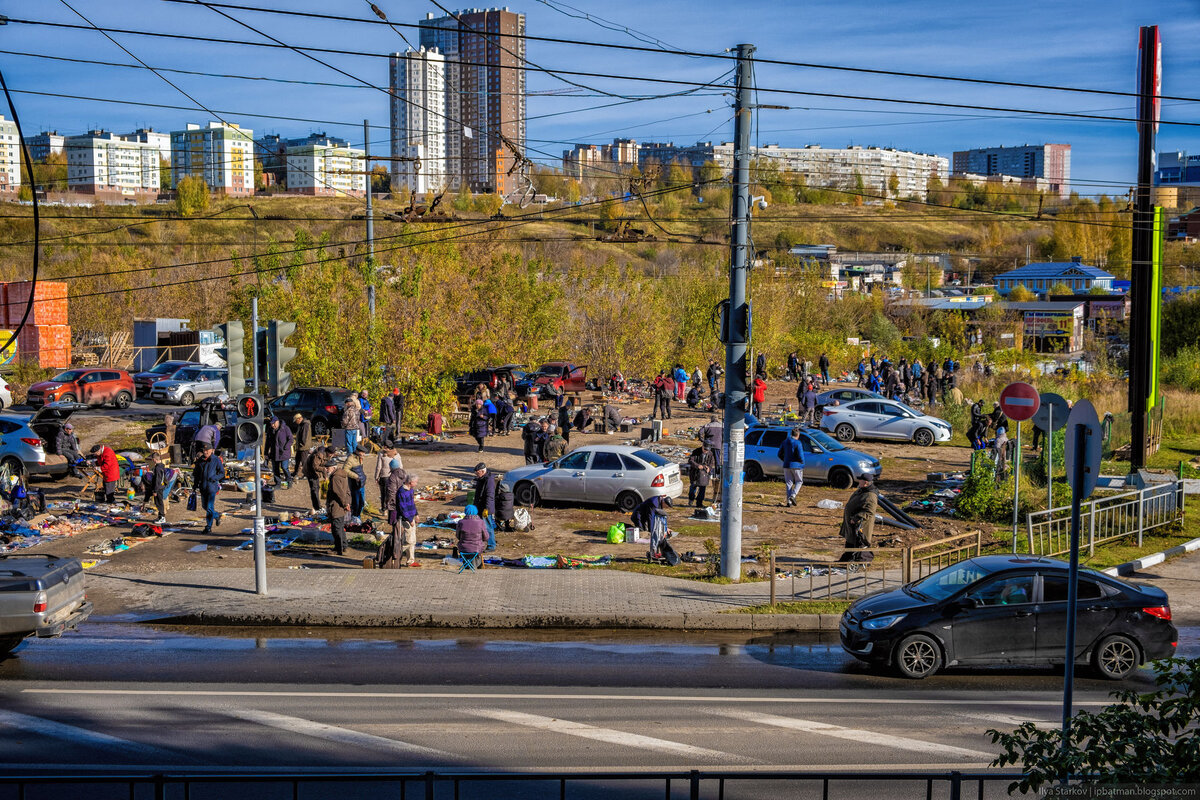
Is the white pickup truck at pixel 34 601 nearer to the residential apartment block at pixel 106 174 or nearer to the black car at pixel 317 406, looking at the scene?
the black car at pixel 317 406

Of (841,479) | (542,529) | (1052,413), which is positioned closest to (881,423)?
(841,479)

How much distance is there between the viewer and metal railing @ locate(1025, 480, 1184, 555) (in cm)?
1880

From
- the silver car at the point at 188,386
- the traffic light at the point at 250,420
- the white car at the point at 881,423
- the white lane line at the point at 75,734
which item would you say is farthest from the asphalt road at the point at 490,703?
the silver car at the point at 188,386

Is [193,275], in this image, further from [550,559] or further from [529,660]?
[529,660]

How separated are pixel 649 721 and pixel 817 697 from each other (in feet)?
7.00

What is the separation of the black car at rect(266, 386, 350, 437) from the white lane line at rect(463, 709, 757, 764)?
845 inches

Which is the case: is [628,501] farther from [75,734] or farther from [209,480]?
[75,734]

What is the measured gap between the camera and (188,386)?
4184 cm

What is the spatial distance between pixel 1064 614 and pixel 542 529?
1071cm

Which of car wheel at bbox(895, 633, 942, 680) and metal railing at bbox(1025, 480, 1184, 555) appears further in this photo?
metal railing at bbox(1025, 480, 1184, 555)

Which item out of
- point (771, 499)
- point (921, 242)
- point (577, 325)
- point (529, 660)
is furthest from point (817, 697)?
point (921, 242)

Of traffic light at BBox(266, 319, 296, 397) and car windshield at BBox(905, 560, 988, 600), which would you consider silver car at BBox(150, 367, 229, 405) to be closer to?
traffic light at BBox(266, 319, 296, 397)

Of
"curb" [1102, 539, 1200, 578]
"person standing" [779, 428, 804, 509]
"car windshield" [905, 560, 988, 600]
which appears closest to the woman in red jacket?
"person standing" [779, 428, 804, 509]

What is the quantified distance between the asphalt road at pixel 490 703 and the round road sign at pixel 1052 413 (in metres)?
3.33
